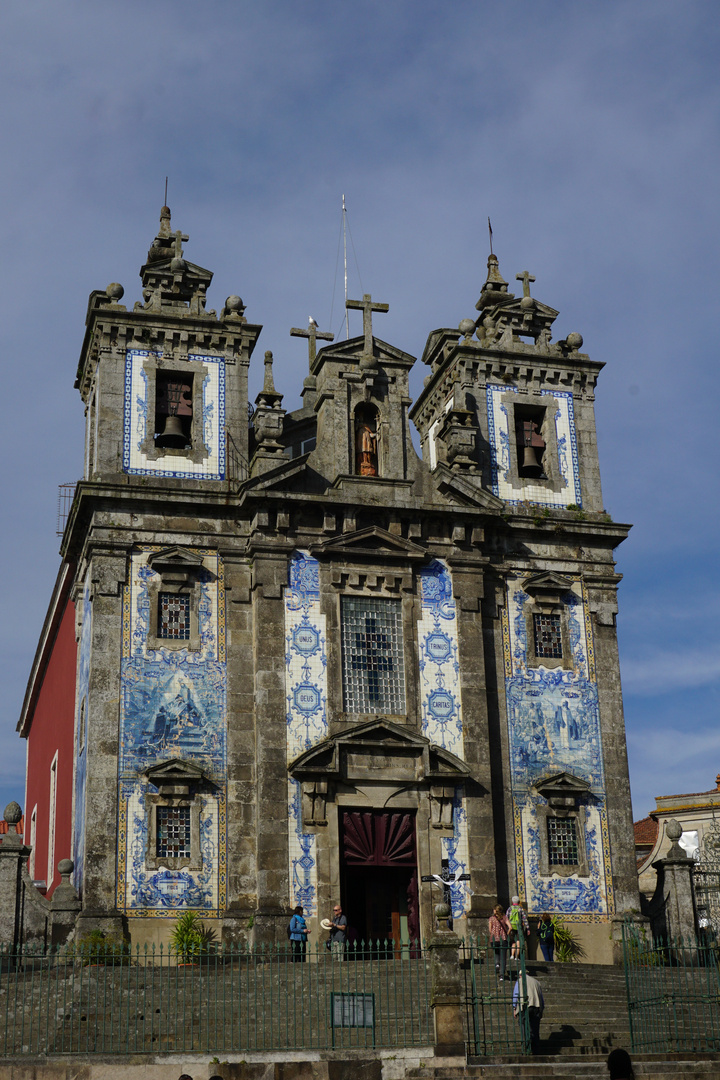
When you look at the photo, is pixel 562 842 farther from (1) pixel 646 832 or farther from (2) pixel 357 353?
(1) pixel 646 832

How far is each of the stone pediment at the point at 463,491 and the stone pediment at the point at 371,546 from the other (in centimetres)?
145

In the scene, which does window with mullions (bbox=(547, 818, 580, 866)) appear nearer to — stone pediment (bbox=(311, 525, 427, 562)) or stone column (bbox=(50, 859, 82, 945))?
stone pediment (bbox=(311, 525, 427, 562))

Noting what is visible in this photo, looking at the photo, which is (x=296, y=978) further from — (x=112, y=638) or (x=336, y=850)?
(x=112, y=638)

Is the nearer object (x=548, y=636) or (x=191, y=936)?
(x=191, y=936)

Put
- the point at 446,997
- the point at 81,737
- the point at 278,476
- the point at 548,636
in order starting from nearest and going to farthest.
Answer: the point at 446,997 < the point at 81,737 < the point at 278,476 < the point at 548,636

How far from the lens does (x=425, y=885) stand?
87.2 ft

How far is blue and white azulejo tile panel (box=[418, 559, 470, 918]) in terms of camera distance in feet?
88.6

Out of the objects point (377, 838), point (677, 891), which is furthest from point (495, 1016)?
point (677, 891)

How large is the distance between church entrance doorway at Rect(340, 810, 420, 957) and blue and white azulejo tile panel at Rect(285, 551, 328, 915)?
0.91 metres

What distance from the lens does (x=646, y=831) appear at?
168 feet

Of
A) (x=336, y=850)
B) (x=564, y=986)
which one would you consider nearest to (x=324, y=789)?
(x=336, y=850)

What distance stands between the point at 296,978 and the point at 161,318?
14576 mm

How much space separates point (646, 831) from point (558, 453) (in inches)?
940

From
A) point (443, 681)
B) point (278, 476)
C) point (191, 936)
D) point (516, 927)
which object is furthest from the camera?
point (443, 681)
